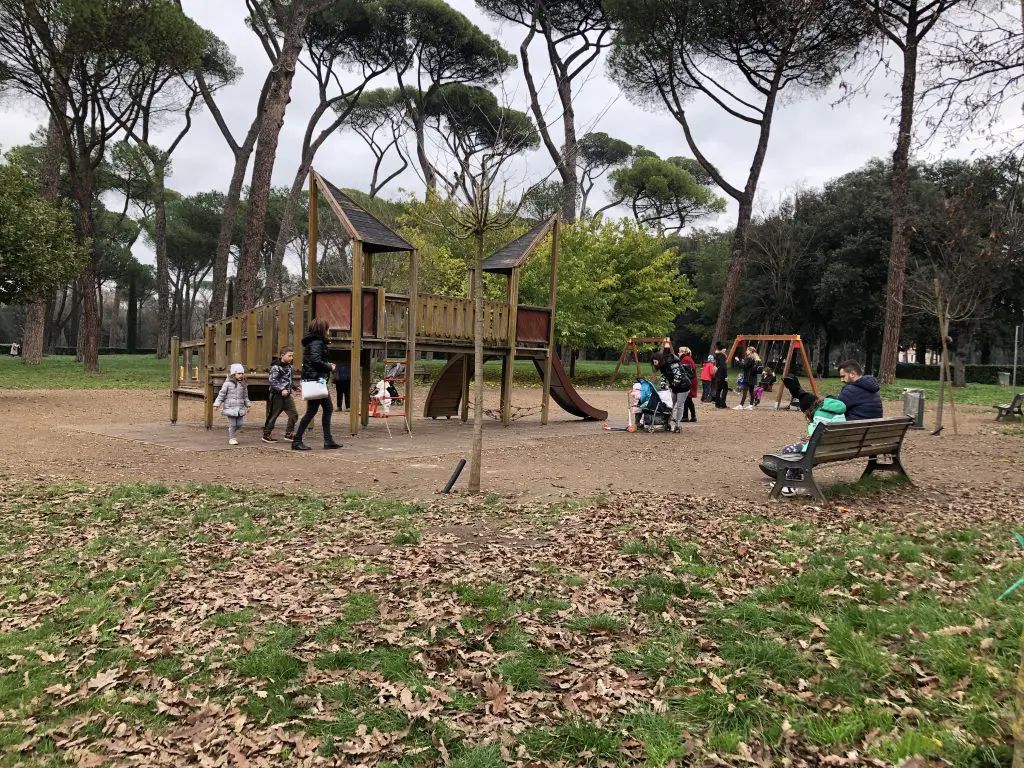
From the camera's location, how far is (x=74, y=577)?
15.1 ft

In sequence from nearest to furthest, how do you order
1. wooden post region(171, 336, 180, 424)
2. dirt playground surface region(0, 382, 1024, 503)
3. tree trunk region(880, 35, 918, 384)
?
dirt playground surface region(0, 382, 1024, 503) → wooden post region(171, 336, 180, 424) → tree trunk region(880, 35, 918, 384)

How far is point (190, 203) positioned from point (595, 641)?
175 feet

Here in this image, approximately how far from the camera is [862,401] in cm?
756

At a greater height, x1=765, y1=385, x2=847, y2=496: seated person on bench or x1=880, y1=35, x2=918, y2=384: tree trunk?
x1=880, y1=35, x2=918, y2=384: tree trunk

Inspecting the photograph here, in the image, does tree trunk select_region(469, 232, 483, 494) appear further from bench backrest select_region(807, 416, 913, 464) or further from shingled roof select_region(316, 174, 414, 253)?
shingled roof select_region(316, 174, 414, 253)

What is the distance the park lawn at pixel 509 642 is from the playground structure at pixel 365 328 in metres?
6.38

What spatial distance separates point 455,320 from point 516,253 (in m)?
2.07

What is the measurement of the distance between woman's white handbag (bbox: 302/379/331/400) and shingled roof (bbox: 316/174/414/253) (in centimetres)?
305

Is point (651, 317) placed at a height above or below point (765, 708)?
above

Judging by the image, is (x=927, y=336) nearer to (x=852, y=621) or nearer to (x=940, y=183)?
(x=940, y=183)

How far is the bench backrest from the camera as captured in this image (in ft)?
21.6

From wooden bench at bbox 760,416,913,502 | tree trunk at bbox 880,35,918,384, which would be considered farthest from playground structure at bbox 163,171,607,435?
tree trunk at bbox 880,35,918,384

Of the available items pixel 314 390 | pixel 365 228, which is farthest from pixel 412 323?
pixel 314 390

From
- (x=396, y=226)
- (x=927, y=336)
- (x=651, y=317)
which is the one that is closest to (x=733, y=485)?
(x=651, y=317)
